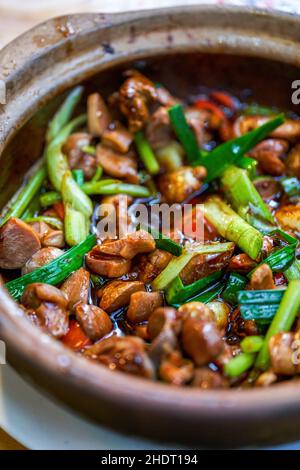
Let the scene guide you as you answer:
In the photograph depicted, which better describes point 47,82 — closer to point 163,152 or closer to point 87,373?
point 163,152

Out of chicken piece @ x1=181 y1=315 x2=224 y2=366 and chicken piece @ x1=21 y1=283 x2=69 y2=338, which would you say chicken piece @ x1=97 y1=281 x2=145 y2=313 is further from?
chicken piece @ x1=181 y1=315 x2=224 y2=366

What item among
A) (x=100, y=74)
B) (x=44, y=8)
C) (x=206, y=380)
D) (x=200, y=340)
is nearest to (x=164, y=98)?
(x=100, y=74)

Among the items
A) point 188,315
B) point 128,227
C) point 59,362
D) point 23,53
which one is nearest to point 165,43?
point 23,53

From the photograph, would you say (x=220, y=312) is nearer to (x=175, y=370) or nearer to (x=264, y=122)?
(x=175, y=370)


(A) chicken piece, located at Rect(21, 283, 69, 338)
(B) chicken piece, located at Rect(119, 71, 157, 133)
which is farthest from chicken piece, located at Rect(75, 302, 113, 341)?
(B) chicken piece, located at Rect(119, 71, 157, 133)

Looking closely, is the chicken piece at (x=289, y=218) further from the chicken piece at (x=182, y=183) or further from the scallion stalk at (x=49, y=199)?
the scallion stalk at (x=49, y=199)
